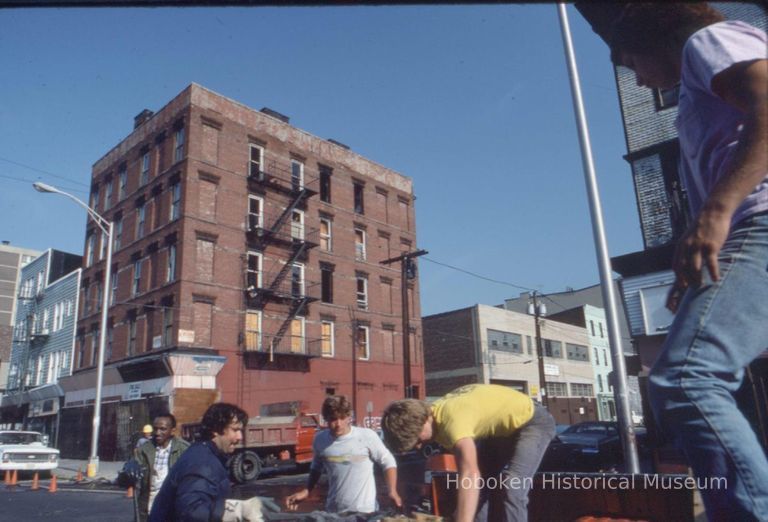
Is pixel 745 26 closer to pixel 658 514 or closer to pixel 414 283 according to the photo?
pixel 658 514

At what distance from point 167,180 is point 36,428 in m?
19.9

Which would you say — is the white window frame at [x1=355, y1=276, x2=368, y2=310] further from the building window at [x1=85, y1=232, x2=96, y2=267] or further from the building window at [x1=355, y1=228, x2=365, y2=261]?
the building window at [x1=85, y1=232, x2=96, y2=267]

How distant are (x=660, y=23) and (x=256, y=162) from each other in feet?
104

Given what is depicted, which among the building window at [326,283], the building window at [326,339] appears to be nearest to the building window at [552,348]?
the building window at [326,283]

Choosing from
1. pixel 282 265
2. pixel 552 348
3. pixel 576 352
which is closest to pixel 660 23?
pixel 282 265

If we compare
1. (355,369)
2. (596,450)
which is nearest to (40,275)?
(355,369)

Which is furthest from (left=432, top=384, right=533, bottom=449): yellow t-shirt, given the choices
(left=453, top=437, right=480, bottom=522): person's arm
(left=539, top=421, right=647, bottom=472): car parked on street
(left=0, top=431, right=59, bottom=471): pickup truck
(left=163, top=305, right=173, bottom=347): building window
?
(left=163, top=305, right=173, bottom=347): building window

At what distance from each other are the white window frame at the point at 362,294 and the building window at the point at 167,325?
38.9 ft

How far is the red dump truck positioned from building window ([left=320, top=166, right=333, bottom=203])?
1797cm

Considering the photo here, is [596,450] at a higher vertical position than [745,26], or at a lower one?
lower

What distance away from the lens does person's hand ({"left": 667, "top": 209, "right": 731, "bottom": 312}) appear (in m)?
1.59

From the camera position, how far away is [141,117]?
34.6 meters

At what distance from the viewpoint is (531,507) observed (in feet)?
13.2

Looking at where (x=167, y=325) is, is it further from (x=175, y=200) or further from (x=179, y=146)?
(x=179, y=146)
